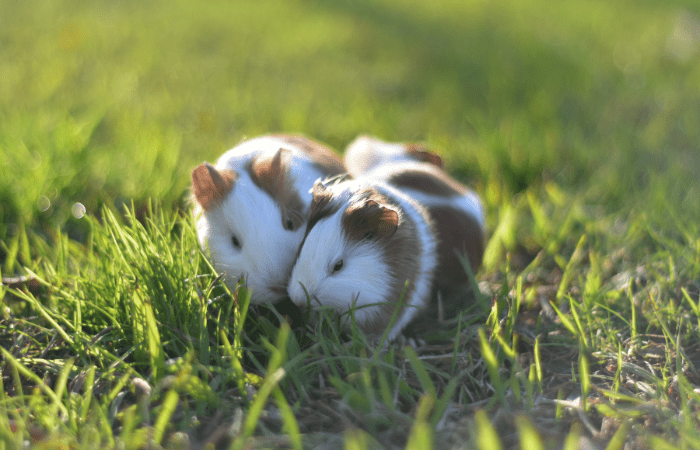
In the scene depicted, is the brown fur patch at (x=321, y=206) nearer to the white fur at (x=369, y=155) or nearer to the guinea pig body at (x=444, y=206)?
the guinea pig body at (x=444, y=206)

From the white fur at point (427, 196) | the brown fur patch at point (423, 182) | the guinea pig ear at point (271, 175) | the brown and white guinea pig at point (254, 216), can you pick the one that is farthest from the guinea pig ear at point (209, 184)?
the brown fur patch at point (423, 182)

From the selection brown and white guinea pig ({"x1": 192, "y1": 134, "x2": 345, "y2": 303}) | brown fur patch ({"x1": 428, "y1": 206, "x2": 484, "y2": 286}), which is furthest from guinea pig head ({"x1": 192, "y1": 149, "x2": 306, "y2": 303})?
brown fur patch ({"x1": 428, "y1": 206, "x2": 484, "y2": 286})

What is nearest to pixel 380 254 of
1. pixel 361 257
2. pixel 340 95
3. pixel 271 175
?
pixel 361 257

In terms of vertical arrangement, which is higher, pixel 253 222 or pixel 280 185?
pixel 280 185

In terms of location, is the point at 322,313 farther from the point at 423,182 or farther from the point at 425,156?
the point at 425,156

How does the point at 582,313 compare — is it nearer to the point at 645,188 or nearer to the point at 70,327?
the point at 645,188

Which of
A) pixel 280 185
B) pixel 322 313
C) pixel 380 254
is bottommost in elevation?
pixel 322 313

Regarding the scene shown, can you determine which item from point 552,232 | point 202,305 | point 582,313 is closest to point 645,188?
point 552,232
